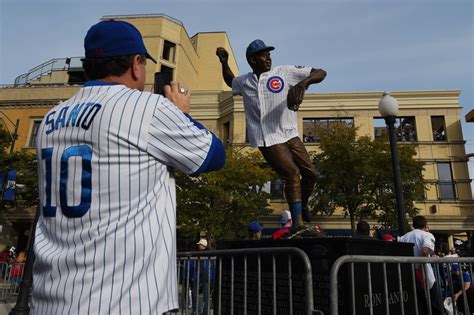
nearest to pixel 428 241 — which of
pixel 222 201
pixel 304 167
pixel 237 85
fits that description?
pixel 304 167

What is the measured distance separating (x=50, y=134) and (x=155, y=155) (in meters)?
0.52

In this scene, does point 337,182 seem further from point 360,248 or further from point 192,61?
point 192,61

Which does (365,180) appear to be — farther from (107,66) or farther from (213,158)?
(107,66)

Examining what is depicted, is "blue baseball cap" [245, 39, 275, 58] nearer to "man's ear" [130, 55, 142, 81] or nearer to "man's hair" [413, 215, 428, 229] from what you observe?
"man's ear" [130, 55, 142, 81]

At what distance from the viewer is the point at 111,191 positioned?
1.59 meters

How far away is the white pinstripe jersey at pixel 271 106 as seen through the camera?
433 centimetres

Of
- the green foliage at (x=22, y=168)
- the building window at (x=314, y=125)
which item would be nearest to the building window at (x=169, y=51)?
the building window at (x=314, y=125)

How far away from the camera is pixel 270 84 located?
442cm

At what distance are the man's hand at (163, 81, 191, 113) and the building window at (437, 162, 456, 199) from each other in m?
26.3

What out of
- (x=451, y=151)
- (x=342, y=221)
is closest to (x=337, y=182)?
(x=342, y=221)

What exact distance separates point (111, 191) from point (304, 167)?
3.06 metres

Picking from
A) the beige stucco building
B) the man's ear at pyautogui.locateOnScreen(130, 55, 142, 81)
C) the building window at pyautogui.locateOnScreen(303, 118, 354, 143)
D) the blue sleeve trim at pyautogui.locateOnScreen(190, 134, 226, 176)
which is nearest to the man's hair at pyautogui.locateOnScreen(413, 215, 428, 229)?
the blue sleeve trim at pyautogui.locateOnScreen(190, 134, 226, 176)

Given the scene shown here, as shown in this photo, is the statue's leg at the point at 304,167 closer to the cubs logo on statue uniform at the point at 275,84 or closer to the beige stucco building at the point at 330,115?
the cubs logo on statue uniform at the point at 275,84

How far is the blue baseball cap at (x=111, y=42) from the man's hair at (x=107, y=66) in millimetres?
22
